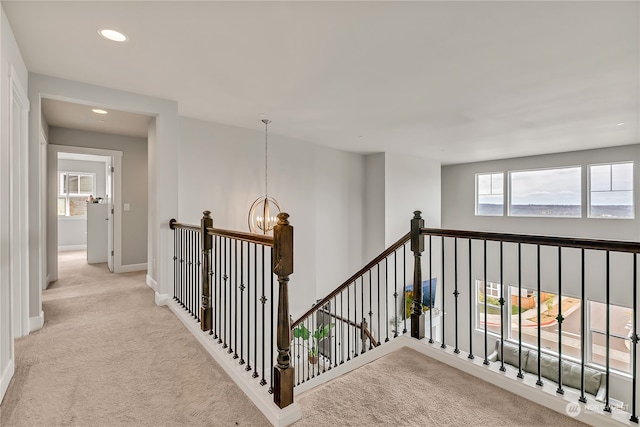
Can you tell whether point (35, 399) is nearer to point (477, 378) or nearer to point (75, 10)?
point (75, 10)

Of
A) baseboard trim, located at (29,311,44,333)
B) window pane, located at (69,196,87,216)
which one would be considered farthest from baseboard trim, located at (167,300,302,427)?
window pane, located at (69,196,87,216)

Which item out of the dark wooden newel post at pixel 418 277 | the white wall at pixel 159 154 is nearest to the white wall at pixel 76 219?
the white wall at pixel 159 154

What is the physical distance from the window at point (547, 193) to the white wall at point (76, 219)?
10399mm

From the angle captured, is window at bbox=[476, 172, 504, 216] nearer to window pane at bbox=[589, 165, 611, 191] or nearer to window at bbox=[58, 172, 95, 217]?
window pane at bbox=[589, 165, 611, 191]

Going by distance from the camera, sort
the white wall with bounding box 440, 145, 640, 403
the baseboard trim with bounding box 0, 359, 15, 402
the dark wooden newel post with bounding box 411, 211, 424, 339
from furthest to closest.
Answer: the white wall with bounding box 440, 145, 640, 403, the dark wooden newel post with bounding box 411, 211, 424, 339, the baseboard trim with bounding box 0, 359, 15, 402

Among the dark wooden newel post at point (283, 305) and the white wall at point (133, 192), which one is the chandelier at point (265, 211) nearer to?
the white wall at point (133, 192)

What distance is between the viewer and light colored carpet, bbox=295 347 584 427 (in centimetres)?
167

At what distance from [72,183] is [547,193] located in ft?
37.6

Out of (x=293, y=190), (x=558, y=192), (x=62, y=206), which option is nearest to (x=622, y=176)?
(x=558, y=192)

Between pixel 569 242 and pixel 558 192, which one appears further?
pixel 558 192

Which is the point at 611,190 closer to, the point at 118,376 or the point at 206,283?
the point at 206,283

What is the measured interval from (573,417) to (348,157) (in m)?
5.98

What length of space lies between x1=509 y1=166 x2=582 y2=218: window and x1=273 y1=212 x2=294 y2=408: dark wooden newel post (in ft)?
25.0

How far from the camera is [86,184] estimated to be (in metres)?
8.23
